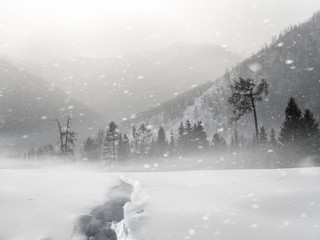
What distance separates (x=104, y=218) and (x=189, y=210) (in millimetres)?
2057

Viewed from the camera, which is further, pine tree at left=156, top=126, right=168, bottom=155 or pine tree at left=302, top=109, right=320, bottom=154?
pine tree at left=156, top=126, right=168, bottom=155

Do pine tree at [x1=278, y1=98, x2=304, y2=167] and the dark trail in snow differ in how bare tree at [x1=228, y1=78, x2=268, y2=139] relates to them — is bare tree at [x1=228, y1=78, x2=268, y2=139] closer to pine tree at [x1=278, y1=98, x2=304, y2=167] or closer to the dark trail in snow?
pine tree at [x1=278, y1=98, x2=304, y2=167]

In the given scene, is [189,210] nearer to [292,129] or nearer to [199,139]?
[292,129]

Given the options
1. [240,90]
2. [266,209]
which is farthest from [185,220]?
[240,90]

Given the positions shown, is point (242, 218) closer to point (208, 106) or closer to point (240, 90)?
point (240, 90)

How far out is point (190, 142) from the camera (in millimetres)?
61281

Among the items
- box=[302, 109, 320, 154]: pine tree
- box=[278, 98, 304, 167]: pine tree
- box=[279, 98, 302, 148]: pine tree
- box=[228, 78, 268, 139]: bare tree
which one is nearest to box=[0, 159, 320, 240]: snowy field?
box=[228, 78, 268, 139]: bare tree

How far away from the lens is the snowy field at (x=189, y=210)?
4854mm

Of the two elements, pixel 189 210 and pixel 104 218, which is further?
pixel 104 218

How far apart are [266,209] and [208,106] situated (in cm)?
18682

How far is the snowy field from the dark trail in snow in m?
0.16

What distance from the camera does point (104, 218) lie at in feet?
23.6

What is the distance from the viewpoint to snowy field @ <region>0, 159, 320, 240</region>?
4.85m

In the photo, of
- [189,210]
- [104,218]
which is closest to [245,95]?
[104,218]
